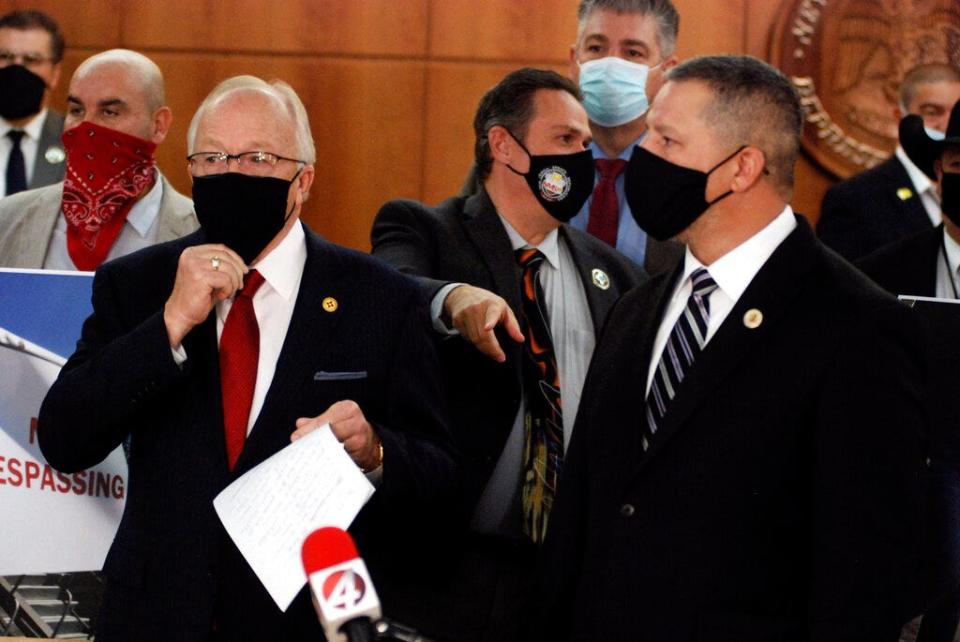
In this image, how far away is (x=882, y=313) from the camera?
225cm

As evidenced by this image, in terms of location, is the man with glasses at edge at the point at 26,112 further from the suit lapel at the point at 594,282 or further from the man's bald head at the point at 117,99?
the suit lapel at the point at 594,282

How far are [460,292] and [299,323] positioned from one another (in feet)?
1.61

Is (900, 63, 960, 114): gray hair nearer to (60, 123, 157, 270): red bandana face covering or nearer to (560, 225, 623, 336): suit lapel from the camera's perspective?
(560, 225, 623, 336): suit lapel

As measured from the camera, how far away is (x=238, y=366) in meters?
2.50

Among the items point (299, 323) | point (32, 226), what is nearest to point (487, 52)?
point (32, 226)

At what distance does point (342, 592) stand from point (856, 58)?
5225 millimetres

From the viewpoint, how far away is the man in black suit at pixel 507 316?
3.04m

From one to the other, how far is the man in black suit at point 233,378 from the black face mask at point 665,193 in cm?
47

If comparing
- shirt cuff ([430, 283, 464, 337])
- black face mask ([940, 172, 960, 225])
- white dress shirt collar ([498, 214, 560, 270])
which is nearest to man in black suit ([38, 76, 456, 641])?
shirt cuff ([430, 283, 464, 337])

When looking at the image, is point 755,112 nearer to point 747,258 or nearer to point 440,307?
point 747,258

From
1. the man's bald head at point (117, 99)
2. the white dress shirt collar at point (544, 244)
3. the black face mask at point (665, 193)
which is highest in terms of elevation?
the black face mask at point (665, 193)

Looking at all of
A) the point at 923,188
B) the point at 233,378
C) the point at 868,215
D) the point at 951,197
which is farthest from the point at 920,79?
the point at 233,378

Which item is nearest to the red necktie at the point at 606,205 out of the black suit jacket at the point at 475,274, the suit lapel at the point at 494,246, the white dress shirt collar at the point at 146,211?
the black suit jacket at the point at 475,274

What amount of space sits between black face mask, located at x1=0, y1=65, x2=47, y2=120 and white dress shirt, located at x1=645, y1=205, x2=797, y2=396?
3006 millimetres
